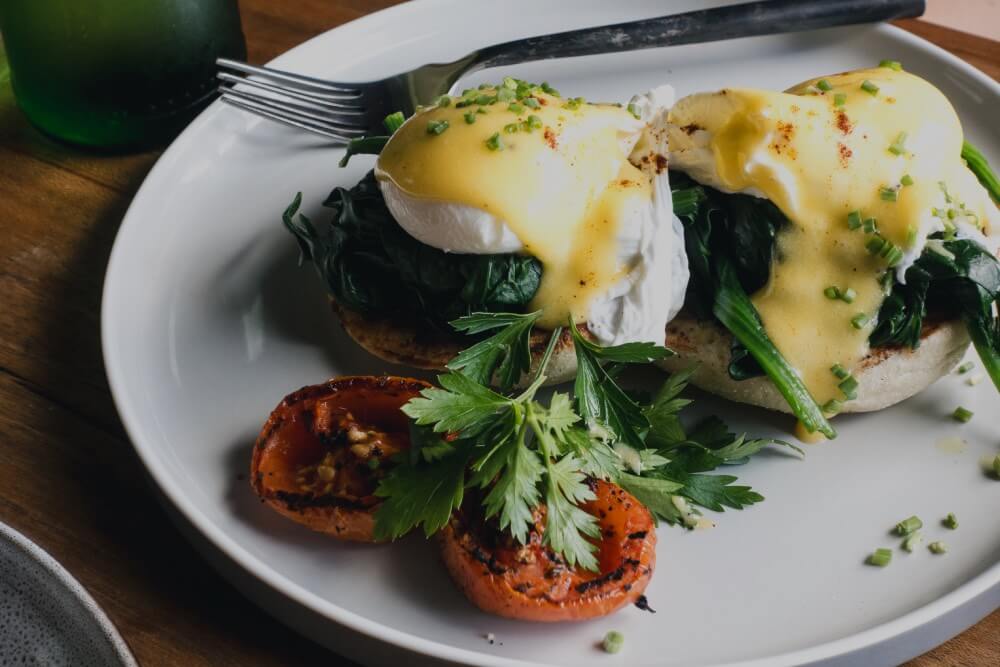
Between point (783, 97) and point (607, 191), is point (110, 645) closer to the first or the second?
point (607, 191)

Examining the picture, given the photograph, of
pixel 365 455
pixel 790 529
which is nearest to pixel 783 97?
pixel 790 529

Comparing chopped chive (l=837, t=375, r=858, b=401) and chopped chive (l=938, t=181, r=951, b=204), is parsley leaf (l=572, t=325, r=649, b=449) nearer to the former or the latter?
chopped chive (l=837, t=375, r=858, b=401)

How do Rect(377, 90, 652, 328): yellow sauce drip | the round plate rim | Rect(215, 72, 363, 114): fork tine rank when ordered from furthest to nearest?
Rect(215, 72, 363, 114): fork tine < Rect(377, 90, 652, 328): yellow sauce drip < the round plate rim

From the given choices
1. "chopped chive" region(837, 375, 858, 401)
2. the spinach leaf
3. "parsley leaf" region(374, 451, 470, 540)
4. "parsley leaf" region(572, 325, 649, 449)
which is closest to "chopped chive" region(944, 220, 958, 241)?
"chopped chive" region(837, 375, 858, 401)

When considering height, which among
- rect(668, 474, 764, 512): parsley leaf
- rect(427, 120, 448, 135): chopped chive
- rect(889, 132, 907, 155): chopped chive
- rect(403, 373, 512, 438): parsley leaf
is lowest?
rect(668, 474, 764, 512): parsley leaf

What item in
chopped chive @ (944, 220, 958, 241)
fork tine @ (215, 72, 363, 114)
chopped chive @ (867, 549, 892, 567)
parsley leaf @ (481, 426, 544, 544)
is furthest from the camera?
fork tine @ (215, 72, 363, 114)

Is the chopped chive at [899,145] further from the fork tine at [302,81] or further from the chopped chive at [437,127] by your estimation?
the fork tine at [302,81]
